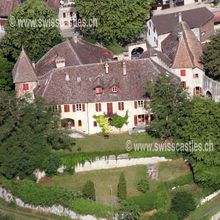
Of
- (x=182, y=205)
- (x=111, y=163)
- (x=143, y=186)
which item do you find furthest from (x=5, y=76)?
(x=182, y=205)

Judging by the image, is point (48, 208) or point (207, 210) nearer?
point (207, 210)

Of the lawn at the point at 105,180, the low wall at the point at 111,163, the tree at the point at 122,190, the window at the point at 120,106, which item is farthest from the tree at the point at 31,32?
the tree at the point at 122,190

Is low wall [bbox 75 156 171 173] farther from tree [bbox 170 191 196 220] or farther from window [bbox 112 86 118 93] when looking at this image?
window [bbox 112 86 118 93]

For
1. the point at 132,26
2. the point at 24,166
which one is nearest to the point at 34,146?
the point at 24,166

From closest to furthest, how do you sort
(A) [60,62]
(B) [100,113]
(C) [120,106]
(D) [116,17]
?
1. (C) [120,106]
2. (B) [100,113]
3. (A) [60,62]
4. (D) [116,17]

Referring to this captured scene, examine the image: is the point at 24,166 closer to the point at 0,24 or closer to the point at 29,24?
the point at 29,24

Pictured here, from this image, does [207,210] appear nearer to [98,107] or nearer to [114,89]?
[98,107]

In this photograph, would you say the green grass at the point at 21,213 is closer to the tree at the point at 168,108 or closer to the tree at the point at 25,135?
the tree at the point at 25,135
